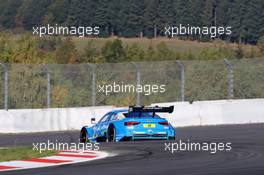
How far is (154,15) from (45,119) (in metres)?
61.3

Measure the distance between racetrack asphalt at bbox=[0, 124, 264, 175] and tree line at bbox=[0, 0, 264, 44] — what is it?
62474mm

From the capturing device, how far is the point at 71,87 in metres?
31.1

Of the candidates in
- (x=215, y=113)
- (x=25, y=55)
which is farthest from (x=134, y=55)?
(x=215, y=113)

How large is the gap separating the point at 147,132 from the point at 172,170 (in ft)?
24.6

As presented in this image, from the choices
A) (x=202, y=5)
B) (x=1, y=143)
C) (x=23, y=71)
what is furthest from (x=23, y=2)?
(x=1, y=143)

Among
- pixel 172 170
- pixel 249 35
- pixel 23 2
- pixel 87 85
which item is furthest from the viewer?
pixel 23 2

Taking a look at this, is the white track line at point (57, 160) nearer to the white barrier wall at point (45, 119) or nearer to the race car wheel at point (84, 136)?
the race car wheel at point (84, 136)

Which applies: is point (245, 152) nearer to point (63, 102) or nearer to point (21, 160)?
point (21, 160)

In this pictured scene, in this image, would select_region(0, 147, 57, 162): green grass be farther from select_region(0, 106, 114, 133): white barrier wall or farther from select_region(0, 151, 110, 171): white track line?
select_region(0, 106, 114, 133): white barrier wall

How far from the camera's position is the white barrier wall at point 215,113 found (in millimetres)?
28219

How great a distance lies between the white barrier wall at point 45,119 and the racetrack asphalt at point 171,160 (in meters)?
4.06

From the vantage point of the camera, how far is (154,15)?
289 feet

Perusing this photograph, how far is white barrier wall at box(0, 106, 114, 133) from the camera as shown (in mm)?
27156

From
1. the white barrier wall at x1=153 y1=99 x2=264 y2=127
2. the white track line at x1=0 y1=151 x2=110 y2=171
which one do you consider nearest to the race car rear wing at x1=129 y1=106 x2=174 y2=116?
the white track line at x1=0 y1=151 x2=110 y2=171
